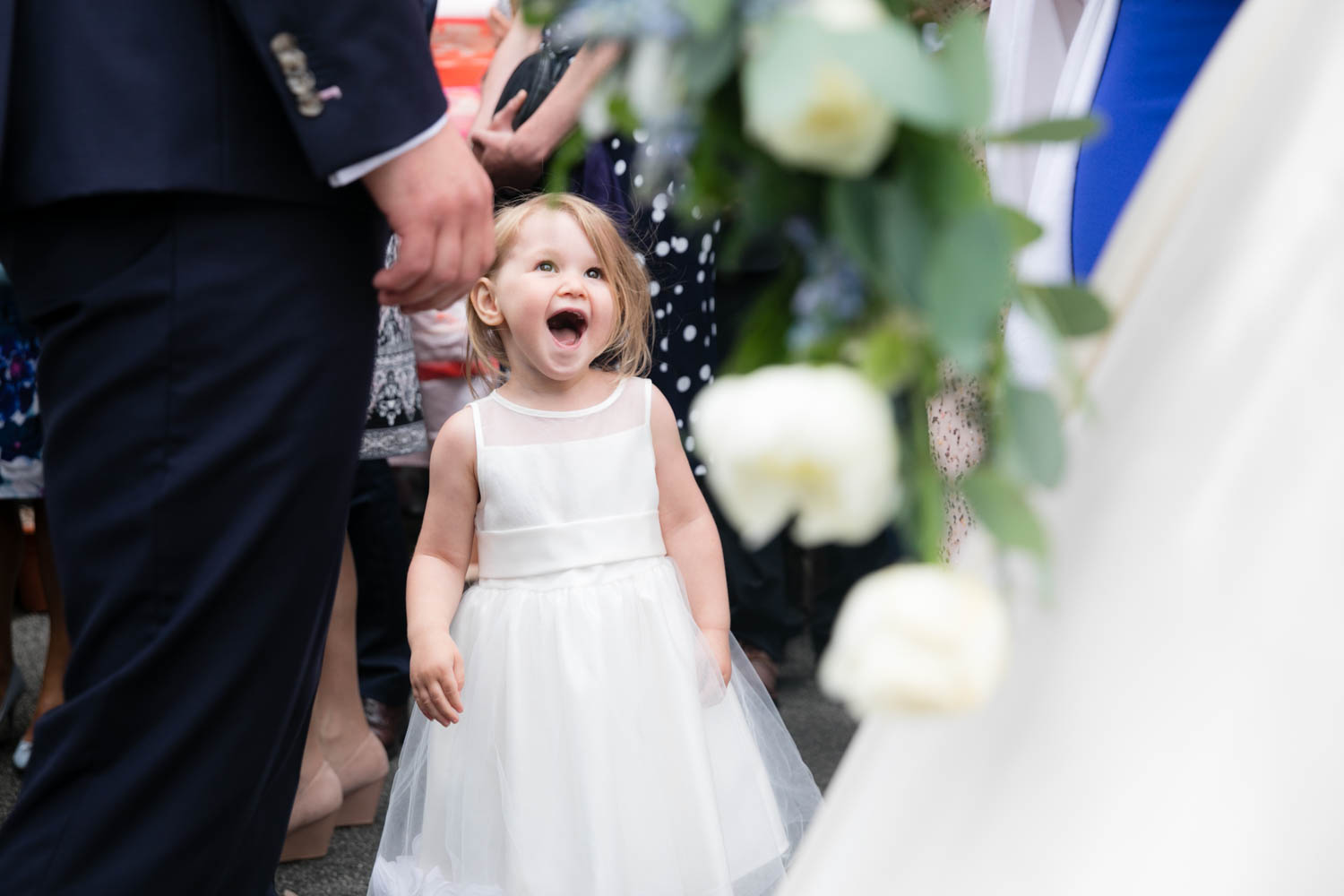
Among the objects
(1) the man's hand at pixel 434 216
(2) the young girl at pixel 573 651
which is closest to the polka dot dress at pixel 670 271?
(2) the young girl at pixel 573 651

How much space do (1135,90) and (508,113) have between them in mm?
1359

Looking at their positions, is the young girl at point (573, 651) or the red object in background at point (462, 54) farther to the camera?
the red object in background at point (462, 54)

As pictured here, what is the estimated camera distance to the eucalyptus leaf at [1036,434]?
0.68m

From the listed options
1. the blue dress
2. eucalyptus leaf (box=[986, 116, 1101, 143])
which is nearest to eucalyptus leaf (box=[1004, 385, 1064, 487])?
eucalyptus leaf (box=[986, 116, 1101, 143])

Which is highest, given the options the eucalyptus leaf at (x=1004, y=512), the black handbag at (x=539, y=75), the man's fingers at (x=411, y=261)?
the eucalyptus leaf at (x=1004, y=512)

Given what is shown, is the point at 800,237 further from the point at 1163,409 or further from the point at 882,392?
the point at 1163,409

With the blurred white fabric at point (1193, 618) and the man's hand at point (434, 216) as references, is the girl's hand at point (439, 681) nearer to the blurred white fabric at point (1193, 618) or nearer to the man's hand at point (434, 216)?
the man's hand at point (434, 216)

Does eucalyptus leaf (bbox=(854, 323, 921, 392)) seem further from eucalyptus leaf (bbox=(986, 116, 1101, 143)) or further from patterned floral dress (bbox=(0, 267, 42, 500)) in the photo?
patterned floral dress (bbox=(0, 267, 42, 500))

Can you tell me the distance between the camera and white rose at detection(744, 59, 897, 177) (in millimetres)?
605

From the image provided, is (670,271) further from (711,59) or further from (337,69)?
(711,59)

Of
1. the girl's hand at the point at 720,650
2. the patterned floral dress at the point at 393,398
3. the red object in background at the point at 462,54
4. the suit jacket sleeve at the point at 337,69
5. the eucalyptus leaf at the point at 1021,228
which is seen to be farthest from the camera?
the red object in background at the point at 462,54

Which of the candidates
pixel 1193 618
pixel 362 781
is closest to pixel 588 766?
pixel 362 781

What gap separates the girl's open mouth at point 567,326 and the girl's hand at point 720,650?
0.48 meters

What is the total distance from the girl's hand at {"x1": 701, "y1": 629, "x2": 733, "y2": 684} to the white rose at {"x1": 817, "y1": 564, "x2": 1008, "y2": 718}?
4.51 ft
